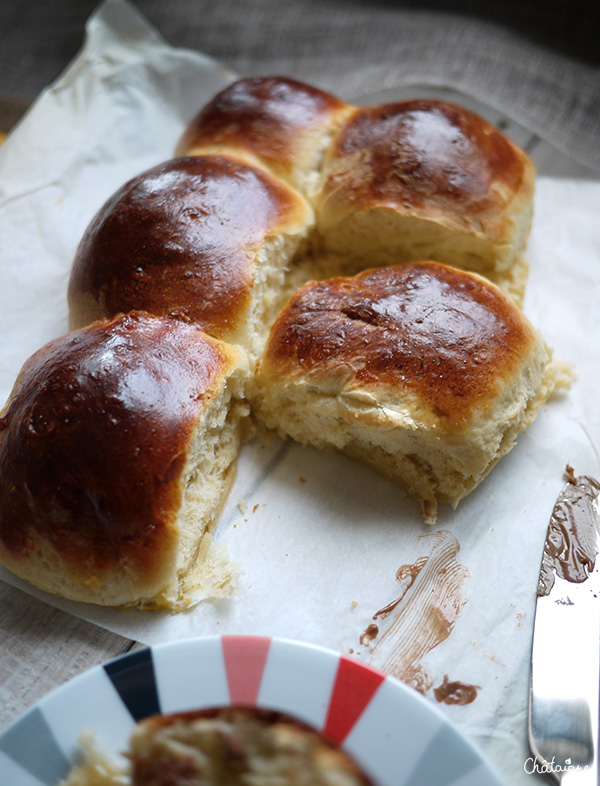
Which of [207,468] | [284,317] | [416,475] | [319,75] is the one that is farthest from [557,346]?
[319,75]

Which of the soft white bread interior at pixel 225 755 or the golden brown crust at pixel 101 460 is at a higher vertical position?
the golden brown crust at pixel 101 460

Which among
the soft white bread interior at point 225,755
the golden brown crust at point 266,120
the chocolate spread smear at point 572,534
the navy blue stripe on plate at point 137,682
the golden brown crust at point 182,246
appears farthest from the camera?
the golden brown crust at point 266,120

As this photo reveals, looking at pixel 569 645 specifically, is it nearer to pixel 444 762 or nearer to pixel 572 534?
pixel 572 534

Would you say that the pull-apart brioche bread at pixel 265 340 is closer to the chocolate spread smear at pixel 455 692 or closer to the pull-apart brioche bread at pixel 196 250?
the pull-apart brioche bread at pixel 196 250

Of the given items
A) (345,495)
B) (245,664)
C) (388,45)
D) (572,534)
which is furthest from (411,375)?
(388,45)

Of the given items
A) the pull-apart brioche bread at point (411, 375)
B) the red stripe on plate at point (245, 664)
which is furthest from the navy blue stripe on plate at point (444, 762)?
the pull-apart brioche bread at point (411, 375)

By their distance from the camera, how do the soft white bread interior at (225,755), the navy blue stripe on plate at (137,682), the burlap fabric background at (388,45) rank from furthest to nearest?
the burlap fabric background at (388,45) < the navy blue stripe on plate at (137,682) < the soft white bread interior at (225,755)
